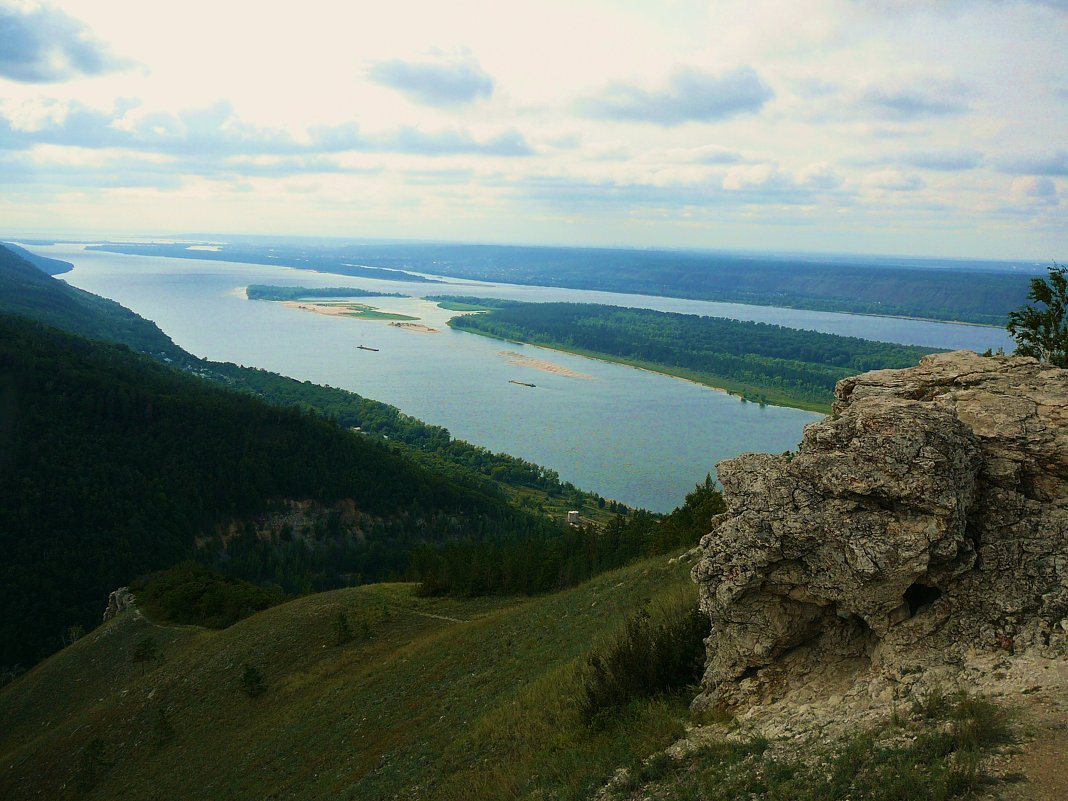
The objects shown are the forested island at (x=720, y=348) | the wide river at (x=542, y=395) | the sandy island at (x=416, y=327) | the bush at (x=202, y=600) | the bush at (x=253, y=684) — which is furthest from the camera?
the sandy island at (x=416, y=327)

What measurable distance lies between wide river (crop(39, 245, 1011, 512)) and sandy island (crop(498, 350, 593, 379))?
22cm

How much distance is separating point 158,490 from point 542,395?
183ft

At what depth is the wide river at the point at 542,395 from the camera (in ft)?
253

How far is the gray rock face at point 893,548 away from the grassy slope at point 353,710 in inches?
68.4

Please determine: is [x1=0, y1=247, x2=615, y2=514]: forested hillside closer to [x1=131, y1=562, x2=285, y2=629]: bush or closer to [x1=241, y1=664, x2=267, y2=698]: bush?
[x1=131, y1=562, x2=285, y2=629]: bush

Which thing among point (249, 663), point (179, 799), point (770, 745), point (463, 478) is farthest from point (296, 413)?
point (770, 745)

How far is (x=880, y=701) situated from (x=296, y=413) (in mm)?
78215

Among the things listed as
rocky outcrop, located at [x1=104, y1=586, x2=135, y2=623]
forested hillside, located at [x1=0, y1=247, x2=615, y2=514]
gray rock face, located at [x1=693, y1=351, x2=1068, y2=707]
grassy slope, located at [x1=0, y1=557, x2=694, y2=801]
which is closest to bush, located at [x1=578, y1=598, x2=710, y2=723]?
grassy slope, located at [x1=0, y1=557, x2=694, y2=801]

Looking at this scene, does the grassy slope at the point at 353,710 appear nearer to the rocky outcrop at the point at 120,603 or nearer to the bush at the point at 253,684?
the bush at the point at 253,684

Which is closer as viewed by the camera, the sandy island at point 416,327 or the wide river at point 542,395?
the wide river at point 542,395

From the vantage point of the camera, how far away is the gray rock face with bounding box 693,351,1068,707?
27.0ft

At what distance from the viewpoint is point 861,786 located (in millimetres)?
6656

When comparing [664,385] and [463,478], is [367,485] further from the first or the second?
[664,385]

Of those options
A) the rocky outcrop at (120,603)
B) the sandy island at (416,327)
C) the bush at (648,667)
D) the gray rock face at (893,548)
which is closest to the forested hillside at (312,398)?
the rocky outcrop at (120,603)
